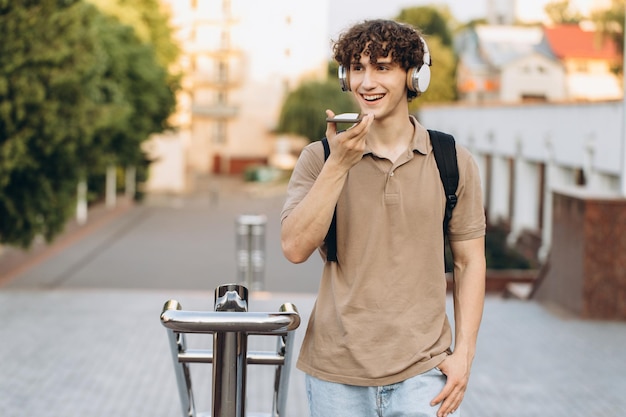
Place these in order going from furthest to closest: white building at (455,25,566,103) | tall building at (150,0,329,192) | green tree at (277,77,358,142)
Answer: white building at (455,25,566,103)
tall building at (150,0,329,192)
green tree at (277,77,358,142)

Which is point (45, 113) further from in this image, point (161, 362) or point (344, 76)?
point (344, 76)

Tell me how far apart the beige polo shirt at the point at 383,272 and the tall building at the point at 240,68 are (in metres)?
70.3

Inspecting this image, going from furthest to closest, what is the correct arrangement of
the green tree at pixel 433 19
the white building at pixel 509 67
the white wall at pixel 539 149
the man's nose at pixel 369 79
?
the green tree at pixel 433 19, the white building at pixel 509 67, the white wall at pixel 539 149, the man's nose at pixel 369 79

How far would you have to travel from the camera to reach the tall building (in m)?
73.9

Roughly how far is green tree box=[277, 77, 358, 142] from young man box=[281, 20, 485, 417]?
60925 mm

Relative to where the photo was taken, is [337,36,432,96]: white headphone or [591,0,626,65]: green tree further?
[591,0,626,65]: green tree

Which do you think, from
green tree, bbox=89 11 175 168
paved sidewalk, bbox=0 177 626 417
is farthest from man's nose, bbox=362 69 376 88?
green tree, bbox=89 11 175 168

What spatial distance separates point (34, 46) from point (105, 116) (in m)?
1.88

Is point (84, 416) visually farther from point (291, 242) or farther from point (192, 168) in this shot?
point (192, 168)

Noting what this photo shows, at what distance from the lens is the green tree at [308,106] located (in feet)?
212

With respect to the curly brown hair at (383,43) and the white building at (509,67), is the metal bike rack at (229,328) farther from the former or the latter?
the white building at (509,67)

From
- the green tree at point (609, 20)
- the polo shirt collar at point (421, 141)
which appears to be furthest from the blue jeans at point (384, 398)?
the green tree at point (609, 20)

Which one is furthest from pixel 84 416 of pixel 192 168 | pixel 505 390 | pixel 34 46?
pixel 192 168

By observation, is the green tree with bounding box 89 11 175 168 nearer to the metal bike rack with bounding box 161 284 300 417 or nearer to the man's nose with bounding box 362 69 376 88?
the man's nose with bounding box 362 69 376 88
